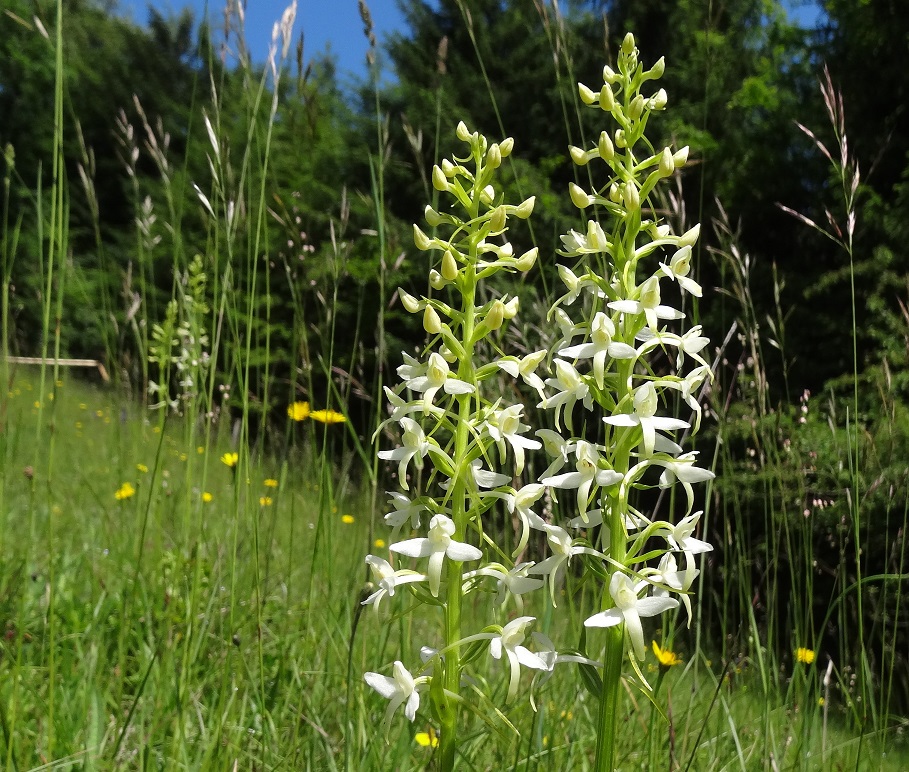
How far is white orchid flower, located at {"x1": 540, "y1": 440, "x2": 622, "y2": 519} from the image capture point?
109cm

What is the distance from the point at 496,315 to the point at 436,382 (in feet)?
0.49

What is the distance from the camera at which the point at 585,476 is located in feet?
3.88

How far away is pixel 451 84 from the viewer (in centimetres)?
1351

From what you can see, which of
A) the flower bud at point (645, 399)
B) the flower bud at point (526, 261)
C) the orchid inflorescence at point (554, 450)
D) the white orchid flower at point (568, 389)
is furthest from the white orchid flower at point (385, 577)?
the flower bud at point (526, 261)

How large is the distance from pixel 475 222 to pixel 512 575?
23.5 inches

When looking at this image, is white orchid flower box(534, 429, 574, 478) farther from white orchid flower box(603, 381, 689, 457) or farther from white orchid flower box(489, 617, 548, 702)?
white orchid flower box(489, 617, 548, 702)

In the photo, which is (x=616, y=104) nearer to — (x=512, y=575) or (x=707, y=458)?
(x=512, y=575)

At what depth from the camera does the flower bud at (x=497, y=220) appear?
1.26 meters

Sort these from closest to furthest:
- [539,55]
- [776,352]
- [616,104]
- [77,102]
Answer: [616,104], [776,352], [539,55], [77,102]

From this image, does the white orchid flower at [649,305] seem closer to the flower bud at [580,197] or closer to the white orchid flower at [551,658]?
the flower bud at [580,197]

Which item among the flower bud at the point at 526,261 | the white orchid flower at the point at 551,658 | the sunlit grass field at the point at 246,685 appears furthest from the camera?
the sunlit grass field at the point at 246,685

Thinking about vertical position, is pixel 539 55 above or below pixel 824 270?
above

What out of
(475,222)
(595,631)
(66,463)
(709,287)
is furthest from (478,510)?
(709,287)

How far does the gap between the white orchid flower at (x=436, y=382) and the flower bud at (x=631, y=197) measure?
0.41 meters
